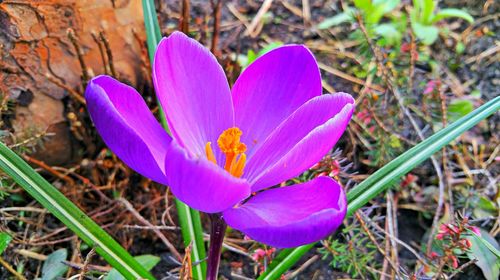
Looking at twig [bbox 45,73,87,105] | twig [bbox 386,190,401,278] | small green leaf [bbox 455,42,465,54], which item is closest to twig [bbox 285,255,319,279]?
twig [bbox 386,190,401,278]

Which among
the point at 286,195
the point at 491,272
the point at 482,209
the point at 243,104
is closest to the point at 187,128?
the point at 243,104

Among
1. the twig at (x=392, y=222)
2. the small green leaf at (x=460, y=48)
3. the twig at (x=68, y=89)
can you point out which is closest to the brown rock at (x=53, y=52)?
the twig at (x=68, y=89)

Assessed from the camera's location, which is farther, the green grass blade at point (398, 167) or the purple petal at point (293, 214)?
the green grass blade at point (398, 167)

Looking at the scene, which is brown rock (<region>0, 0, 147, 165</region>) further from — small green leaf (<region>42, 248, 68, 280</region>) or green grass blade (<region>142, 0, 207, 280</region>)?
green grass blade (<region>142, 0, 207, 280</region>)

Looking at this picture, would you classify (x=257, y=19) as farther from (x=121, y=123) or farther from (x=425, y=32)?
(x=121, y=123)

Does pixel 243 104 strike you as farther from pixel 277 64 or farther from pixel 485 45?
pixel 485 45

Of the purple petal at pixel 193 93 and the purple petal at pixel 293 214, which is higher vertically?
the purple petal at pixel 193 93

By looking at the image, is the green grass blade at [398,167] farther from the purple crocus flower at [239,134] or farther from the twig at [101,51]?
the twig at [101,51]
